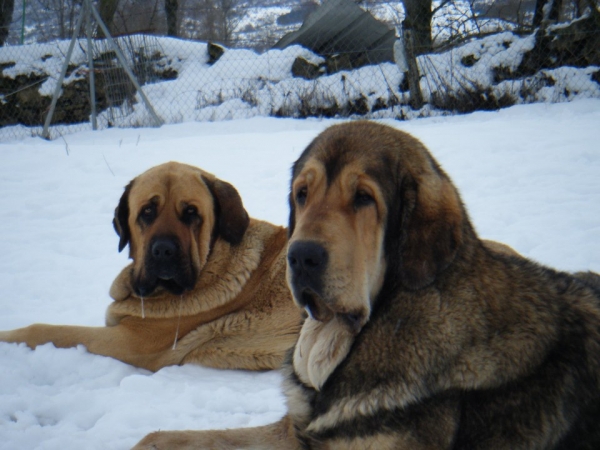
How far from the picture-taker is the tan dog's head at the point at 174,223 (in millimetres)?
4027

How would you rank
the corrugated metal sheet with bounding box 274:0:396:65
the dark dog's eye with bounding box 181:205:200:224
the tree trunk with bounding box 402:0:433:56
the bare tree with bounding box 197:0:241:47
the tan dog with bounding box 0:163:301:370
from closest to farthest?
the tan dog with bounding box 0:163:301:370 < the dark dog's eye with bounding box 181:205:200:224 < the tree trunk with bounding box 402:0:433:56 < the corrugated metal sheet with bounding box 274:0:396:65 < the bare tree with bounding box 197:0:241:47

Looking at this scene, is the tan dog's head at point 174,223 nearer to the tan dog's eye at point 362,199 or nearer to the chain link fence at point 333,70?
the tan dog's eye at point 362,199

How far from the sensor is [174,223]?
161 inches

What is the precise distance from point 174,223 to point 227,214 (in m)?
0.46

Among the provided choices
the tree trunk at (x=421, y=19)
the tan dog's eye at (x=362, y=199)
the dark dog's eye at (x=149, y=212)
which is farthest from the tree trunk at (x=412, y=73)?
the tan dog's eye at (x=362, y=199)

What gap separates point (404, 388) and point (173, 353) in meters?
2.34

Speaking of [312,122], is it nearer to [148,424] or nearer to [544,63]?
[544,63]

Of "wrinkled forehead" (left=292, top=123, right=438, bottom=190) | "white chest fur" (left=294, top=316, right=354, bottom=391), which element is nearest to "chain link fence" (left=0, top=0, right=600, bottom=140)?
"wrinkled forehead" (left=292, top=123, right=438, bottom=190)

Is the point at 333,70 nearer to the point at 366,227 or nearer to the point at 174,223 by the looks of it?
the point at 174,223

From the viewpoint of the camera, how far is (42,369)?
3781 millimetres

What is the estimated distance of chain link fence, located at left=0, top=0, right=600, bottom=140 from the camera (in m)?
13.0

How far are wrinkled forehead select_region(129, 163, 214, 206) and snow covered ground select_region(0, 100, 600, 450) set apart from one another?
114 cm

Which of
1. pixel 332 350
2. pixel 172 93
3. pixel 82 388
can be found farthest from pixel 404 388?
pixel 172 93

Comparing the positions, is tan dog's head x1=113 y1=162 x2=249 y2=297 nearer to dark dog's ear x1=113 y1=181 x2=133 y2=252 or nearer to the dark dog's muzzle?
dark dog's ear x1=113 y1=181 x2=133 y2=252
